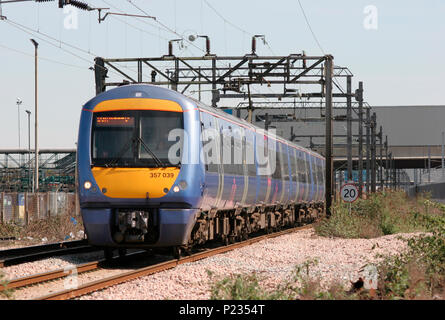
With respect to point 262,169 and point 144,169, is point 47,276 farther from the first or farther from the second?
point 262,169

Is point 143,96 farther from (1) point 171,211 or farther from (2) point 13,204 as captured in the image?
(2) point 13,204

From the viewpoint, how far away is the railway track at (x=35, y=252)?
1493 cm

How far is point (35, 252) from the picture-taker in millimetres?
17703

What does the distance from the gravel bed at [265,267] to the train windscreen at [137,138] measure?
81.6 inches

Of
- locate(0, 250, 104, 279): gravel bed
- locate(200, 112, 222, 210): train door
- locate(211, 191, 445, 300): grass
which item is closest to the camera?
locate(211, 191, 445, 300): grass

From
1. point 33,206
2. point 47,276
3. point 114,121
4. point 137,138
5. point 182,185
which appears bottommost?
point 47,276

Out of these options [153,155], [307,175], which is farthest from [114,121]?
[307,175]

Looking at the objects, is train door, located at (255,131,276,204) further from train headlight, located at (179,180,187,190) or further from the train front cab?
→ train headlight, located at (179,180,187,190)

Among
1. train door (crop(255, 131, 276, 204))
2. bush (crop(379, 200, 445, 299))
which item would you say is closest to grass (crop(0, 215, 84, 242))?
train door (crop(255, 131, 276, 204))

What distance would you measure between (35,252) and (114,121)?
180 inches

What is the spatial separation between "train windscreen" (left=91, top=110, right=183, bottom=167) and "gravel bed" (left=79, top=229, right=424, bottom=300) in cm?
207

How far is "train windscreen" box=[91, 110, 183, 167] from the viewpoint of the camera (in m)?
14.5

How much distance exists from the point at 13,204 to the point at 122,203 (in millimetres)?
17186

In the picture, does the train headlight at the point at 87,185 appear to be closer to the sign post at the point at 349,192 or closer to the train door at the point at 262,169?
the train door at the point at 262,169
